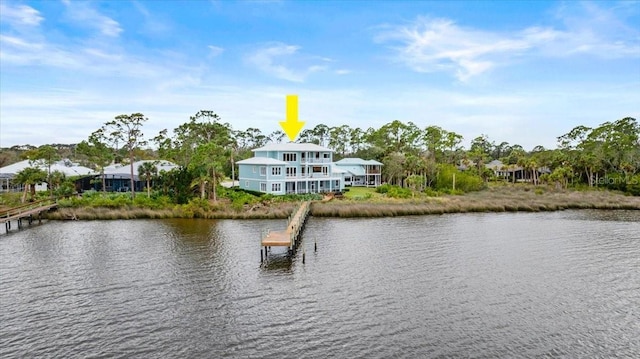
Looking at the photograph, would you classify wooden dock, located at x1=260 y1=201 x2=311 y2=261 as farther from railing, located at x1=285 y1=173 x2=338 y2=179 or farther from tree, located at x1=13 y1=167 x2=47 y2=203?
tree, located at x1=13 y1=167 x2=47 y2=203

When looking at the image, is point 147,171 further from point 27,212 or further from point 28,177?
point 27,212

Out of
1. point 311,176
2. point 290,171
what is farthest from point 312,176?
point 290,171

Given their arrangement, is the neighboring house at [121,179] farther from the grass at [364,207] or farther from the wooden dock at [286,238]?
the wooden dock at [286,238]

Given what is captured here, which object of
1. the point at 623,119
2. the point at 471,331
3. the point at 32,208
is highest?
the point at 623,119

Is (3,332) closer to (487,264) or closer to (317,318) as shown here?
(317,318)

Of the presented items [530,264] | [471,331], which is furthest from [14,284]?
[530,264]

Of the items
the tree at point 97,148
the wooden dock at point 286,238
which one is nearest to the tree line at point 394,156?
the tree at point 97,148

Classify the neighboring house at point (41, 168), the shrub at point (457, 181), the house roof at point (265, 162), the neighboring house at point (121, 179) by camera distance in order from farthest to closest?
the shrub at point (457, 181)
the neighboring house at point (121, 179)
the neighboring house at point (41, 168)
the house roof at point (265, 162)
